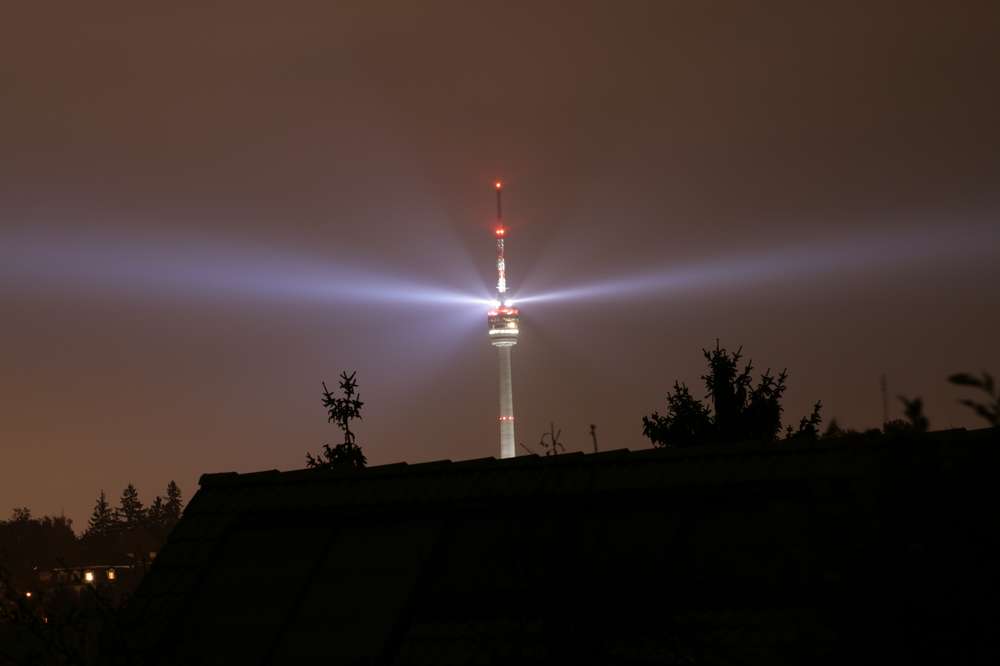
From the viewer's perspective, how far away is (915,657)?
6.88 metres

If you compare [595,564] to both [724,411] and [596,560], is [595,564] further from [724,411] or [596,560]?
[724,411]

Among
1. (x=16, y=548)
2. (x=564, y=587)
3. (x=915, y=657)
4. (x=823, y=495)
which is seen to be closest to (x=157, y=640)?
(x=564, y=587)

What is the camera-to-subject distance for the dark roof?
279 inches

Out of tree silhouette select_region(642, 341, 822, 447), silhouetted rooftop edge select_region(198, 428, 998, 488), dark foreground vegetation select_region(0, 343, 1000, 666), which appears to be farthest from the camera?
tree silhouette select_region(642, 341, 822, 447)

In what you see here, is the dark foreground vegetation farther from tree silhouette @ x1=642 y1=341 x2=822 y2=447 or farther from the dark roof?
tree silhouette @ x1=642 y1=341 x2=822 y2=447

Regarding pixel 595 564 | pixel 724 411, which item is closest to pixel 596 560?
pixel 595 564

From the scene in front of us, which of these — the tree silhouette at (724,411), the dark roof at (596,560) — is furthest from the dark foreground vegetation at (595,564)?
the tree silhouette at (724,411)

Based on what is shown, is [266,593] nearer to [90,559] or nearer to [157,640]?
[157,640]

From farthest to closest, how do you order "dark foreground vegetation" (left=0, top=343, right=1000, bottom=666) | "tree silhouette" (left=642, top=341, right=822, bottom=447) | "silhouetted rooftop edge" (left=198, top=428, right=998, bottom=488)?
1. "tree silhouette" (left=642, top=341, right=822, bottom=447)
2. "silhouetted rooftop edge" (left=198, top=428, right=998, bottom=488)
3. "dark foreground vegetation" (left=0, top=343, right=1000, bottom=666)

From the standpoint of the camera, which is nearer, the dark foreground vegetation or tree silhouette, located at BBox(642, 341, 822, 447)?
the dark foreground vegetation

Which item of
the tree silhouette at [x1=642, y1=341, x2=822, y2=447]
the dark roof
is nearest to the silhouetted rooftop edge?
the dark roof

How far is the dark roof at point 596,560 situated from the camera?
23.3 feet

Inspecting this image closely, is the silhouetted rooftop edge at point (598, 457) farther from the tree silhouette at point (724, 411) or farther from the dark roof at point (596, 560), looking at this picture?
the tree silhouette at point (724, 411)

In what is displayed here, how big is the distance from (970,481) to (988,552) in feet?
1.41
